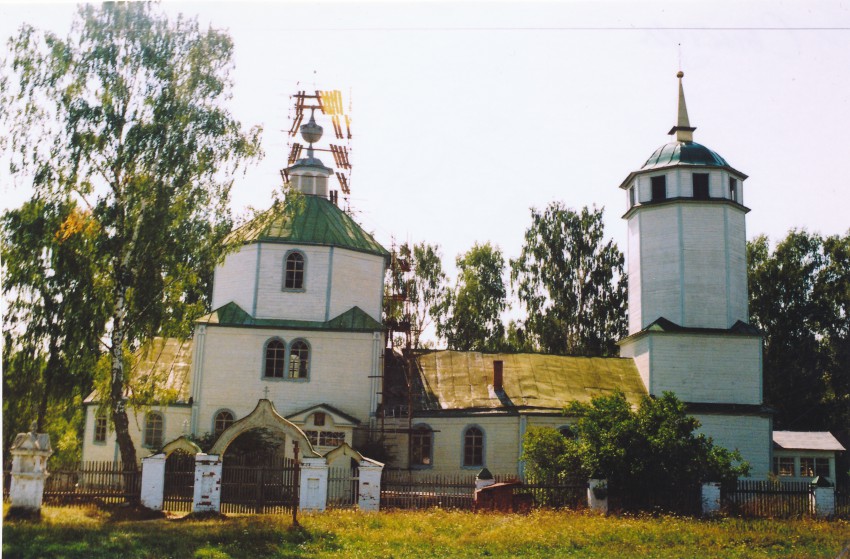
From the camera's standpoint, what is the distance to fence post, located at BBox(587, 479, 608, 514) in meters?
20.9

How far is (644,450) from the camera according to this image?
21.3 meters

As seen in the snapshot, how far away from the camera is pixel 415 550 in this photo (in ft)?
51.7

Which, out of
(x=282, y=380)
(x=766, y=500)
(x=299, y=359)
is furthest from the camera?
(x=299, y=359)

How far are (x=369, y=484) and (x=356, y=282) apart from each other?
9391 mm

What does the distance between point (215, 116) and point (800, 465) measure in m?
22.5

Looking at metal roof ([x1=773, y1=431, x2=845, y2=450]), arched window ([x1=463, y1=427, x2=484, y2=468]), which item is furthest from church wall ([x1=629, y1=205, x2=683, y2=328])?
arched window ([x1=463, y1=427, x2=484, y2=468])

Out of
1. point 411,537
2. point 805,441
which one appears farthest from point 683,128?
point 411,537

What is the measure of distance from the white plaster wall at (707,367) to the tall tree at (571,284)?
12.1m

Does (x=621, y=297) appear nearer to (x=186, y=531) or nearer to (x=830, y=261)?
(x=830, y=261)

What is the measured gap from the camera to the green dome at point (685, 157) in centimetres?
2992

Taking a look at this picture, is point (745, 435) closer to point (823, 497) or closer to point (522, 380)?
point (823, 497)

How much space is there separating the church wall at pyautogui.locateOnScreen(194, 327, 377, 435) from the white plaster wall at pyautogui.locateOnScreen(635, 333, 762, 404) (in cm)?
976

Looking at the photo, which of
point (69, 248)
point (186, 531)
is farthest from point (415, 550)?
point (69, 248)

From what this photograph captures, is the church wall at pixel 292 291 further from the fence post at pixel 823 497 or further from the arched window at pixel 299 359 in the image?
the fence post at pixel 823 497
